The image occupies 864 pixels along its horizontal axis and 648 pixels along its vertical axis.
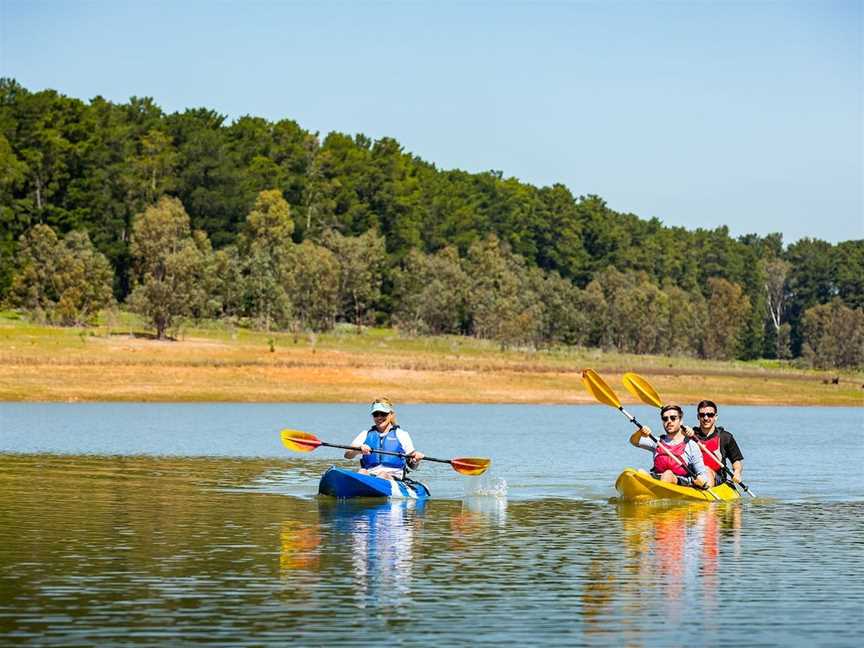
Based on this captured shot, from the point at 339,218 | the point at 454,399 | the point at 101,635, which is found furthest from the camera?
the point at 339,218

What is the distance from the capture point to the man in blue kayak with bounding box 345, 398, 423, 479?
1128 inches

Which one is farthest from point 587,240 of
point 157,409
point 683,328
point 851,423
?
point 157,409

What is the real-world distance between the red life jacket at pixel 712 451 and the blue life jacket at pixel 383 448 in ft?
19.2

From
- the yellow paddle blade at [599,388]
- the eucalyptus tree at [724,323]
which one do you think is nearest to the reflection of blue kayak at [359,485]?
the yellow paddle blade at [599,388]

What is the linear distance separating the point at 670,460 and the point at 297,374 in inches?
1933

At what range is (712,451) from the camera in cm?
3028

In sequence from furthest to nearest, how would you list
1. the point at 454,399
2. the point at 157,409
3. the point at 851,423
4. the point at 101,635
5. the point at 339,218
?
the point at 339,218
the point at 454,399
the point at 851,423
the point at 157,409
the point at 101,635

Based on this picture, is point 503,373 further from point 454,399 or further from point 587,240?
point 587,240

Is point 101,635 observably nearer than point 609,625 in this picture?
Yes

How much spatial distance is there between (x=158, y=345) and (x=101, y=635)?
7057 centimetres

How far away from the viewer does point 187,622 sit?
1594 centimetres

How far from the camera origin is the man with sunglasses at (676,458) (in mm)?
29312

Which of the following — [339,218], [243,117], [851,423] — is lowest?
[851,423]

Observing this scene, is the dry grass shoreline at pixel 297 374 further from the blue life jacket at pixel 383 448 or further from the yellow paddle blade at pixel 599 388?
the blue life jacket at pixel 383 448
